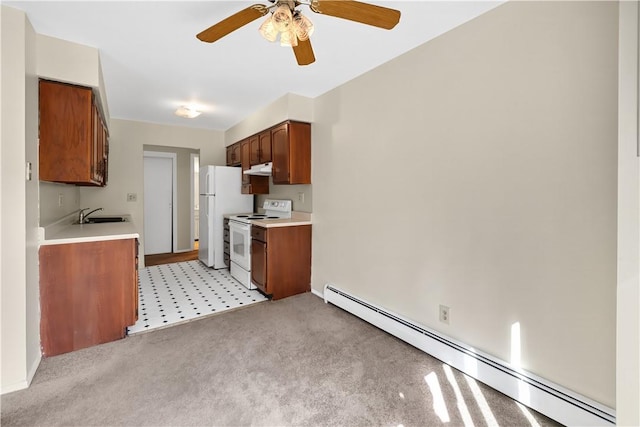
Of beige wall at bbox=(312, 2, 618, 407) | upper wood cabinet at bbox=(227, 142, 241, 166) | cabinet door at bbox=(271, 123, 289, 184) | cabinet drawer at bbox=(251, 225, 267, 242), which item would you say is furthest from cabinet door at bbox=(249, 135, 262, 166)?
beige wall at bbox=(312, 2, 618, 407)

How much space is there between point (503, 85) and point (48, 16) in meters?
2.95

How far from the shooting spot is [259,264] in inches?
134

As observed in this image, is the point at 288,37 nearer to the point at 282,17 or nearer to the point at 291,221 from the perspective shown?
the point at 282,17

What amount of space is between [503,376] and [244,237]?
2.94 metres

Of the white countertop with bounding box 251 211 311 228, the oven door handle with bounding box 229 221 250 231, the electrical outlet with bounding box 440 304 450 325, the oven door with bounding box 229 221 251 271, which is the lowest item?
the electrical outlet with bounding box 440 304 450 325

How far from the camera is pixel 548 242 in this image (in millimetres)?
1582

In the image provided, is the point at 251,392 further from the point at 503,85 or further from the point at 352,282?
the point at 503,85

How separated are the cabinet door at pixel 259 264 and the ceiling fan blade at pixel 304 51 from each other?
6.54 ft

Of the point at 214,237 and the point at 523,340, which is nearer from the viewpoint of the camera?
the point at 523,340

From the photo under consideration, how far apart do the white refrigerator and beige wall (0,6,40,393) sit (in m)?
2.69

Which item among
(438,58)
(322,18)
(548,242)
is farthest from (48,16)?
(548,242)

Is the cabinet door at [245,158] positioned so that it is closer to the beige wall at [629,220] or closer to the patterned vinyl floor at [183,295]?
the patterned vinyl floor at [183,295]

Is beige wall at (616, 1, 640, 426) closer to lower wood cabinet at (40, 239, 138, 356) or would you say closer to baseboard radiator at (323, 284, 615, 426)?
baseboard radiator at (323, 284, 615, 426)

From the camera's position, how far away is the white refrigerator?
454 centimetres
